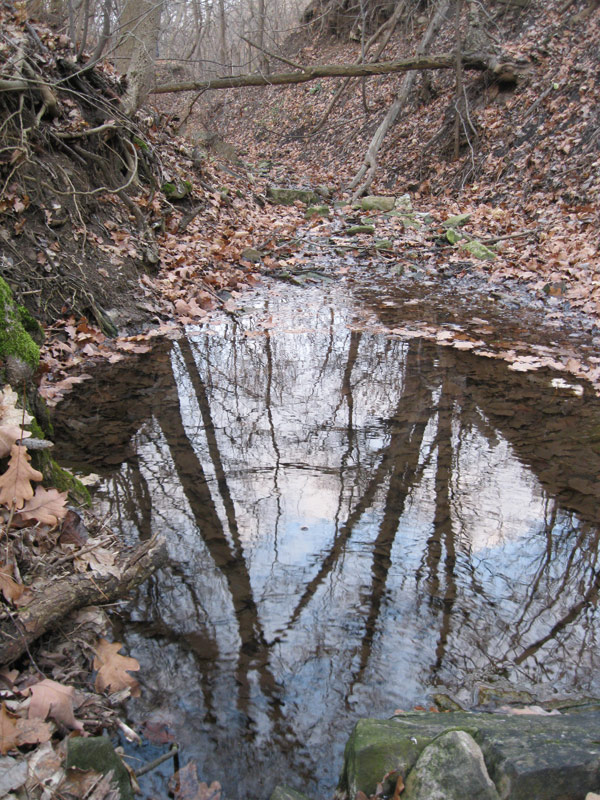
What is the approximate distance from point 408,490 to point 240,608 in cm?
149

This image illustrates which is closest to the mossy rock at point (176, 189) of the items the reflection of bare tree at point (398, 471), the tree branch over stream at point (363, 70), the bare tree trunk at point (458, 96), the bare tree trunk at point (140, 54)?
the bare tree trunk at point (140, 54)

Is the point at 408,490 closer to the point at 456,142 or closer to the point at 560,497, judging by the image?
the point at 560,497

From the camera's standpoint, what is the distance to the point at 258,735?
2.30 metres

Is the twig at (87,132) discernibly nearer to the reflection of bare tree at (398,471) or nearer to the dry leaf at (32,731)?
the reflection of bare tree at (398,471)

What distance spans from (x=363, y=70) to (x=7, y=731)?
1504 centimetres

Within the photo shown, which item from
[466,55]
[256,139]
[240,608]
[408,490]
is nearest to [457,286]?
[408,490]

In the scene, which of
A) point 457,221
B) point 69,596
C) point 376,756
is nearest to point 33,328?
point 69,596

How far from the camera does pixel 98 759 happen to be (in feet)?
6.11

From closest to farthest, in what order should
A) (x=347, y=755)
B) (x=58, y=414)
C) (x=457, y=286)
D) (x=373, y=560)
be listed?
(x=347, y=755), (x=373, y=560), (x=58, y=414), (x=457, y=286)

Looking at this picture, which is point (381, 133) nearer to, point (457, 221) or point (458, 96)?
point (458, 96)

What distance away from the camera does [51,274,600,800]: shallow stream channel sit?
2.46m

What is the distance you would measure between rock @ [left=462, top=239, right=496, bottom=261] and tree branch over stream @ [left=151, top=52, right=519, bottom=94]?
6366mm

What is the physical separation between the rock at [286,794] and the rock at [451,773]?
370 mm

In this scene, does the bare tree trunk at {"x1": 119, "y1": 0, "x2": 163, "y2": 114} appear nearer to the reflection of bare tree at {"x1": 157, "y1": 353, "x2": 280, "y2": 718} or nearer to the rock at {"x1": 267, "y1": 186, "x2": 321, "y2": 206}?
the rock at {"x1": 267, "y1": 186, "x2": 321, "y2": 206}
